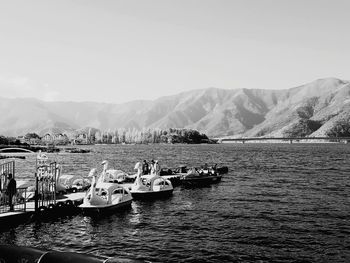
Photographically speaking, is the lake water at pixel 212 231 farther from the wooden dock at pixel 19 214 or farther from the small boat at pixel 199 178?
the small boat at pixel 199 178

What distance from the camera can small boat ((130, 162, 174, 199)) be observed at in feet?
174

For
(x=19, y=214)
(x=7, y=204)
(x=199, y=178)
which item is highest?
(x=7, y=204)

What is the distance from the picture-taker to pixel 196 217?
4156 centimetres

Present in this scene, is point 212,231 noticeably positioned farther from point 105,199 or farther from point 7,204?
point 7,204

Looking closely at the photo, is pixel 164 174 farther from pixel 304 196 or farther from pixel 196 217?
pixel 196 217

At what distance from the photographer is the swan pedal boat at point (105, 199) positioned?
4097 cm

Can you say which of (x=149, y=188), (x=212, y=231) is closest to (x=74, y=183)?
(x=149, y=188)

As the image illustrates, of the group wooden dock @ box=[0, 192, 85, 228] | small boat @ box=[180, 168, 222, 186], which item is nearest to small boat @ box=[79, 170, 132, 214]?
wooden dock @ box=[0, 192, 85, 228]

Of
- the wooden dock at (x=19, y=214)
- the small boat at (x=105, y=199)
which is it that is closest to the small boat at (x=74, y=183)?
the small boat at (x=105, y=199)

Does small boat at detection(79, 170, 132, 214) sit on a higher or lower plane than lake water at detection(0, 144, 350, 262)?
higher

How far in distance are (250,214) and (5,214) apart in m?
25.5

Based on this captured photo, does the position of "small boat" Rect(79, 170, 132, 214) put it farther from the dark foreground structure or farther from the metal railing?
the dark foreground structure

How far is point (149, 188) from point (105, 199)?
1264 cm

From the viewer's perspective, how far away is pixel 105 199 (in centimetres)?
4291
